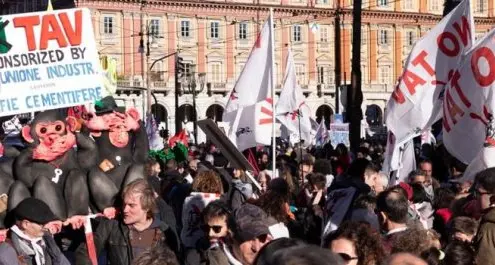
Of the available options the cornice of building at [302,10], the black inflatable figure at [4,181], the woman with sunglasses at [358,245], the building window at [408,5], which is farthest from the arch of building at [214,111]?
→ the woman with sunglasses at [358,245]

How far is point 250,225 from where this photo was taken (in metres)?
4.86

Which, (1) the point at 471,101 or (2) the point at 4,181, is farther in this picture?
(1) the point at 471,101

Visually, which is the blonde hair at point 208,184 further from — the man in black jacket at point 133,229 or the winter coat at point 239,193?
the man in black jacket at point 133,229

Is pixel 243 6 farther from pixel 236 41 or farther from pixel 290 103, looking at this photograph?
pixel 290 103

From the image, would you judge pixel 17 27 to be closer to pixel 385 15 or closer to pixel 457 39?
pixel 457 39

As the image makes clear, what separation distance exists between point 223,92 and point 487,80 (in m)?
59.3

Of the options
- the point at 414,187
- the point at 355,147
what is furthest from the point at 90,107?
the point at 355,147

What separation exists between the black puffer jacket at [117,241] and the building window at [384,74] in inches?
2619

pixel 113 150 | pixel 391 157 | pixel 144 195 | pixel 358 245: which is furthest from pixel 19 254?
pixel 391 157

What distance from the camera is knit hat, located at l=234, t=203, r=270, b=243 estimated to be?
478 centimetres

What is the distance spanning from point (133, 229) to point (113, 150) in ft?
5.46

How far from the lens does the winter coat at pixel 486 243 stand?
5.21 meters

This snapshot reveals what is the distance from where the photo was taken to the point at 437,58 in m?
8.73

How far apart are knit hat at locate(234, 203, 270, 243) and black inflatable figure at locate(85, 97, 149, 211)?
180 centimetres
